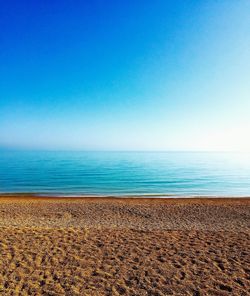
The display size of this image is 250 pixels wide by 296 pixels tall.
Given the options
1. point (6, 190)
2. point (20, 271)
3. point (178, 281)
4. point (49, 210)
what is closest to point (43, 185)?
point (6, 190)

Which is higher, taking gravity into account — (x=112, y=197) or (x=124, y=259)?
(x=124, y=259)

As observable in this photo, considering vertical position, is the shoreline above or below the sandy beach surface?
below

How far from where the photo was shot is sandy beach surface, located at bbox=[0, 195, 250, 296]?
275 inches

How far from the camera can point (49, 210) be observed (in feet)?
61.3

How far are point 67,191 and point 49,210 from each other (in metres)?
12.1

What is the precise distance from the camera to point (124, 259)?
8766 millimetres

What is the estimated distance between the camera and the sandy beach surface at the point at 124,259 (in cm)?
700

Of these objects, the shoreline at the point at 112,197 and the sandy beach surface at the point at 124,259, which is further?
the shoreline at the point at 112,197

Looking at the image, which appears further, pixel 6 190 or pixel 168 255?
pixel 6 190

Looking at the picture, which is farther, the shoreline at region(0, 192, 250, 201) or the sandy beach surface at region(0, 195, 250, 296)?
the shoreline at region(0, 192, 250, 201)

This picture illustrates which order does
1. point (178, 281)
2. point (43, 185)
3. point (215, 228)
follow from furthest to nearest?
1. point (43, 185)
2. point (215, 228)
3. point (178, 281)

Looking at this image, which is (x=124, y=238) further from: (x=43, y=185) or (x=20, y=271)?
(x=43, y=185)

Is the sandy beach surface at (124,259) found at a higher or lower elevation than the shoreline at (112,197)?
higher

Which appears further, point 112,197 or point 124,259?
point 112,197
